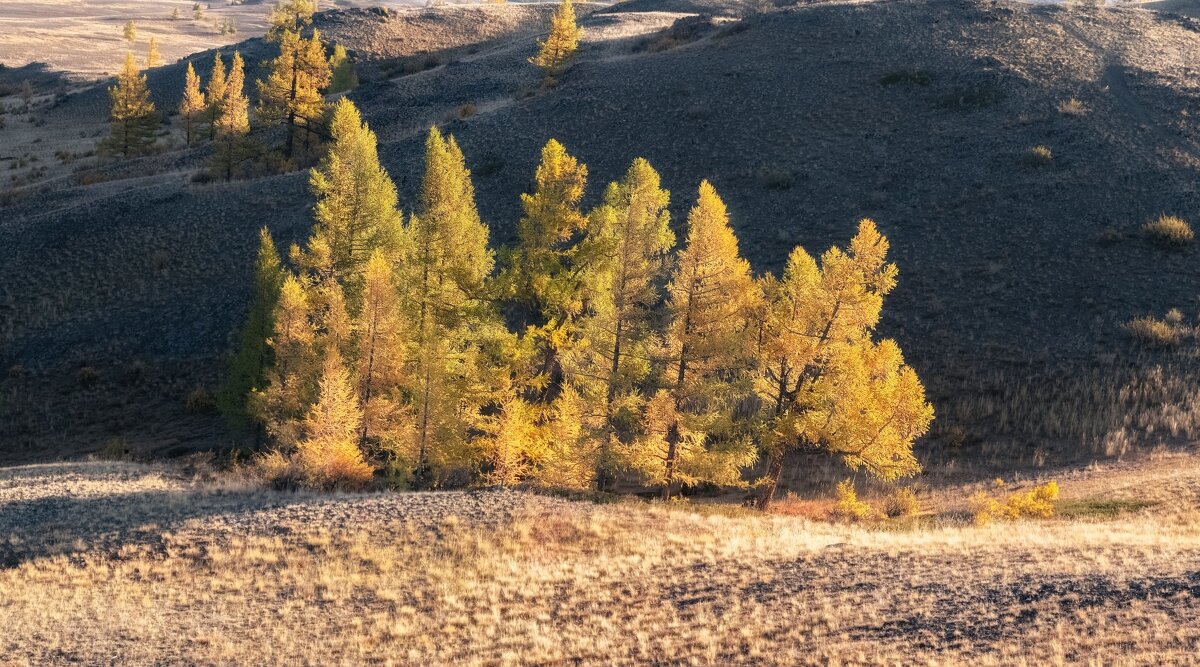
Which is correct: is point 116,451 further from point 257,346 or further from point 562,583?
point 562,583

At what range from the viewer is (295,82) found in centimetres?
5912

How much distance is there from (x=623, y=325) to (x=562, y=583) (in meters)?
8.38

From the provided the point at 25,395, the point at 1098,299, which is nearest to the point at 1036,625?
the point at 1098,299

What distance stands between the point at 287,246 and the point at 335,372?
2489 centimetres

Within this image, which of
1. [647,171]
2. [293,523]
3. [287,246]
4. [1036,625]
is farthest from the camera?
[287,246]

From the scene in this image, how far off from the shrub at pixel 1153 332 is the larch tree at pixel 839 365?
15.7m

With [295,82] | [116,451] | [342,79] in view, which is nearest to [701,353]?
[116,451]

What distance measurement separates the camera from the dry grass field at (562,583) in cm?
1265

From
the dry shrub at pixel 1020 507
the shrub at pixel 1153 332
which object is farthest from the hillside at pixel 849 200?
the dry shrub at pixel 1020 507

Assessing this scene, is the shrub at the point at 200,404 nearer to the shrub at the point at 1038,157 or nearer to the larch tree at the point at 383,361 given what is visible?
the larch tree at the point at 383,361

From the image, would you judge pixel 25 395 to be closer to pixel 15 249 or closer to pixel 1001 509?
pixel 15 249

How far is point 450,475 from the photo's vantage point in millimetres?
29250

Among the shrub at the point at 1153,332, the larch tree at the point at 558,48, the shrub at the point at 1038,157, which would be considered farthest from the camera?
the larch tree at the point at 558,48

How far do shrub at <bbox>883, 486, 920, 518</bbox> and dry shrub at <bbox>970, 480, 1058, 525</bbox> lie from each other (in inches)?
60.7
